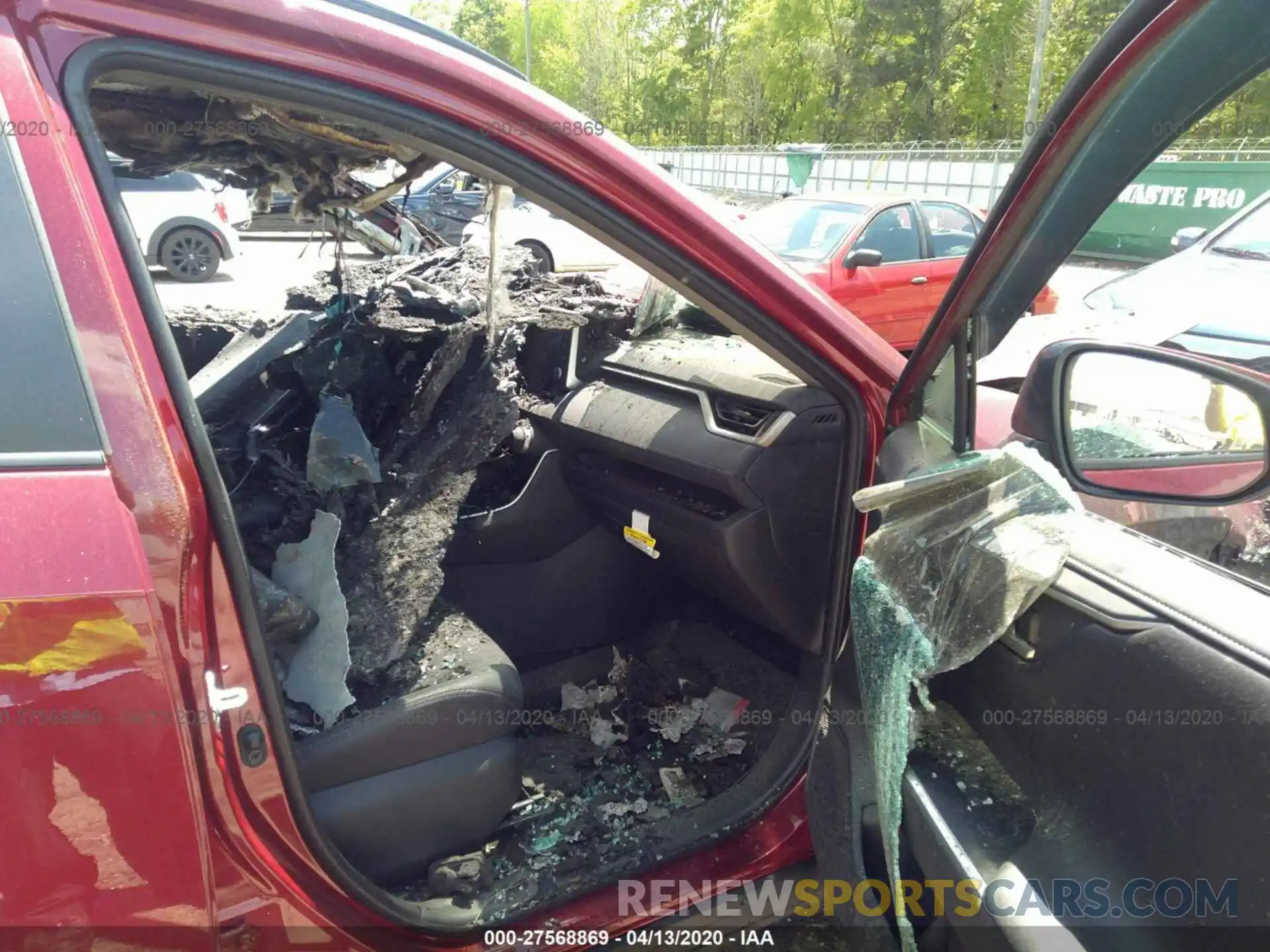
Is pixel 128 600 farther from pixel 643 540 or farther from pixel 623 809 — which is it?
pixel 643 540

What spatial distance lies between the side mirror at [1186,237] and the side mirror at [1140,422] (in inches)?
9.4

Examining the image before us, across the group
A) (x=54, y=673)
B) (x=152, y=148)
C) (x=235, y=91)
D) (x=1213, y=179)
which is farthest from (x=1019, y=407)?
(x=152, y=148)

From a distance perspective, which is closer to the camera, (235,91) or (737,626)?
(235,91)

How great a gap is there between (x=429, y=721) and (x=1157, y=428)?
4.79 ft

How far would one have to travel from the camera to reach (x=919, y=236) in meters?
8.37

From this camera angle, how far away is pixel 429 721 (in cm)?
169

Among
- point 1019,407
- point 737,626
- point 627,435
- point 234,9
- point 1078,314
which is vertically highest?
point 234,9

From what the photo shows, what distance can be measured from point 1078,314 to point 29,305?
1903 mm

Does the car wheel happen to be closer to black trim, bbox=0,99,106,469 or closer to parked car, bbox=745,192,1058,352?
parked car, bbox=745,192,1058,352

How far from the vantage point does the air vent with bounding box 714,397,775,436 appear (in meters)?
2.12

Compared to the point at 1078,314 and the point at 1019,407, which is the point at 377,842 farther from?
the point at 1078,314

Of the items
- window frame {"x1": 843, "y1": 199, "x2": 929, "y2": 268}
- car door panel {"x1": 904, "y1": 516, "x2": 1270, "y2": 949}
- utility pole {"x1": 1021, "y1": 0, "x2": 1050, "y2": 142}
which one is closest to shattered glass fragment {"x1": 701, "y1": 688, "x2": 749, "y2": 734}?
car door panel {"x1": 904, "y1": 516, "x2": 1270, "y2": 949}

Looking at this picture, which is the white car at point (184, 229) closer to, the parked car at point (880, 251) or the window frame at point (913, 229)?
the parked car at point (880, 251)

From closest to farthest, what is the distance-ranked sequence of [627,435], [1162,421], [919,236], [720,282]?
[1162,421] < [720,282] < [627,435] < [919,236]
